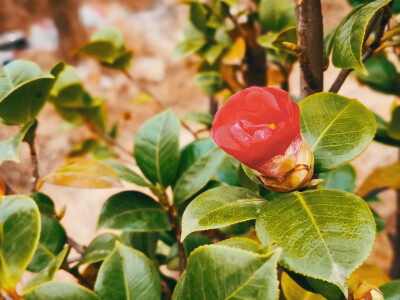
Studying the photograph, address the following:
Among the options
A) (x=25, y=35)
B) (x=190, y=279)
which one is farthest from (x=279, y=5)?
(x=25, y=35)

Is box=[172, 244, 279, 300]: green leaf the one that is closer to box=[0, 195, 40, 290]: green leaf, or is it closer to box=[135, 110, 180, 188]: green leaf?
box=[0, 195, 40, 290]: green leaf

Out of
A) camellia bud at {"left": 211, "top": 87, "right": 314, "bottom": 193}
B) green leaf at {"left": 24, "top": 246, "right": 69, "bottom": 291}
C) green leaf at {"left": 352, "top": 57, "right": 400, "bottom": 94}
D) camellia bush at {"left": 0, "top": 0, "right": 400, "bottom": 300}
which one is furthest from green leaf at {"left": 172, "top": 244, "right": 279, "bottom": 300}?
green leaf at {"left": 352, "top": 57, "right": 400, "bottom": 94}

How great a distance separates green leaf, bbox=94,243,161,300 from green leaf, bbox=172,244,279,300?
0.10m

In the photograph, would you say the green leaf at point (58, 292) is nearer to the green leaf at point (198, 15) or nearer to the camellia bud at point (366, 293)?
the camellia bud at point (366, 293)

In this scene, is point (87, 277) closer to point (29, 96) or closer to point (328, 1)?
point (29, 96)

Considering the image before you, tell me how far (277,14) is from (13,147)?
23.8 inches

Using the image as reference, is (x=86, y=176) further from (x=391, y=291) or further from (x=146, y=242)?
(x=391, y=291)

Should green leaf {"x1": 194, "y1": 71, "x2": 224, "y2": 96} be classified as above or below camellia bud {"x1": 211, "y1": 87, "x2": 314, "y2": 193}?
below

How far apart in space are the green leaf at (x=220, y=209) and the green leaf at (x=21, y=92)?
10.7 inches

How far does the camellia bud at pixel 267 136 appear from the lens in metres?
0.38

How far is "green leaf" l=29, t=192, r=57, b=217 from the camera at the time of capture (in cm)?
60

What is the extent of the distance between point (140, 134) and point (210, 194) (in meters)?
0.25

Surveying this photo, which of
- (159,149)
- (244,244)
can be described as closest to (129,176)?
(159,149)

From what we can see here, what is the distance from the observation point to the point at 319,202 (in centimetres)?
39
